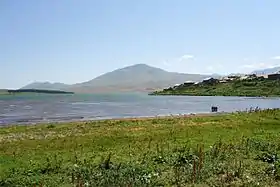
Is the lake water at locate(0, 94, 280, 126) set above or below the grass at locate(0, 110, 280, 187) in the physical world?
below

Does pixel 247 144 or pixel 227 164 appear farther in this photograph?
pixel 247 144

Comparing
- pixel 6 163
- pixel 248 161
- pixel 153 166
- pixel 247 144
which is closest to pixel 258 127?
pixel 247 144

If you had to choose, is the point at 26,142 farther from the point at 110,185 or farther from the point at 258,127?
the point at 258,127

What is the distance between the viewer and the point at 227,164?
59.0 ft

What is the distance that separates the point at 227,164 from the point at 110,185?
5.93 metres

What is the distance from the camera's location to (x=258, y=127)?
120 ft

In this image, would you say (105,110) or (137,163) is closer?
(137,163)

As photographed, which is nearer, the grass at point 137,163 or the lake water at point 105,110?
the grass at point 137,163

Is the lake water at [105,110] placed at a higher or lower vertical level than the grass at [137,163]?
lower

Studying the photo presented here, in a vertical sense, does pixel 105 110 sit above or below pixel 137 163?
below

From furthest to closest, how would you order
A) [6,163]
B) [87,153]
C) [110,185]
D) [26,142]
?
[26,142] → [87,153] → [6,163] → [110,185]

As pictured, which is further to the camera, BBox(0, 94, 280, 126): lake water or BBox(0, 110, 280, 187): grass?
BBox(0, 94, 280, 126): lake water

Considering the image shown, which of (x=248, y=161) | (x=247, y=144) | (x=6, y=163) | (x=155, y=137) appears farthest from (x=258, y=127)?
(x=6, y=163)

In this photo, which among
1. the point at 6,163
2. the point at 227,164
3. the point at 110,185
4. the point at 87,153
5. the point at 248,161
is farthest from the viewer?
the point at 87,153
